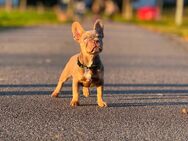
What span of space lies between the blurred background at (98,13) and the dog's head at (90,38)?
75.7 feet

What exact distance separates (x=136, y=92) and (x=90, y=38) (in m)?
1.97

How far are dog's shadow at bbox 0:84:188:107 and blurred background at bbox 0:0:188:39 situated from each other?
822 inches

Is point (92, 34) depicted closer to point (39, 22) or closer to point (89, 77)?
point (89, 77)

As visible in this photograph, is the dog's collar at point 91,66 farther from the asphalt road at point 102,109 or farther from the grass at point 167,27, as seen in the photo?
the grass at point 167,27

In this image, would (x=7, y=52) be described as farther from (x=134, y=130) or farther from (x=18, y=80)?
(x=134, y=130)

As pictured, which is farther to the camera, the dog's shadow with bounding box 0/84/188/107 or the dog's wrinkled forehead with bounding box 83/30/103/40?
the dog's shadow with bounding box 0/84/188/107

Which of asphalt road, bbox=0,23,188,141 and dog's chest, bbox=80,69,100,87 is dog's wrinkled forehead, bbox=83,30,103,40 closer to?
dog's chest, bbox=80,69,100,87

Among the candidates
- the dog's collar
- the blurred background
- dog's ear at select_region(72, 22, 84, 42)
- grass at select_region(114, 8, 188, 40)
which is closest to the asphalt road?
the dog's collar

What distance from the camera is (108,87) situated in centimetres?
939

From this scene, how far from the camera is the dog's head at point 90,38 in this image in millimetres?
A: 6996

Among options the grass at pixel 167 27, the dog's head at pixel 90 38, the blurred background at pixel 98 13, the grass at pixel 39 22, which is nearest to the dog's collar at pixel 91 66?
the dog's head at pixel 90 38

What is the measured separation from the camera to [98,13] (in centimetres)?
4728

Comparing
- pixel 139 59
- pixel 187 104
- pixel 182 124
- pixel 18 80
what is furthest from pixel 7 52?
pixel 182 124

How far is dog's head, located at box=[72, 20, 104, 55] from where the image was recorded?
7.00 m
